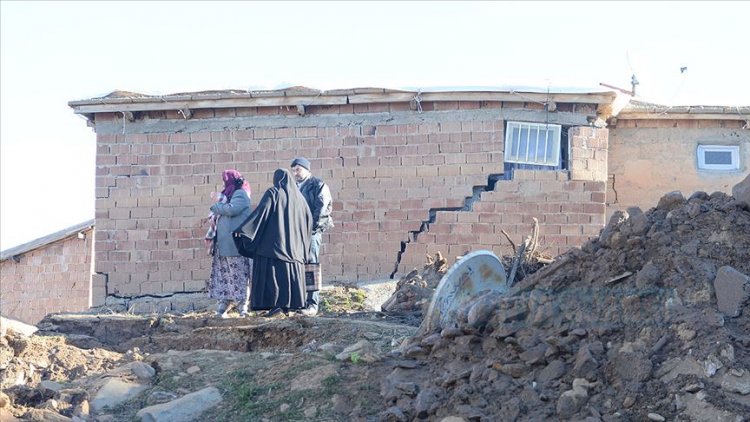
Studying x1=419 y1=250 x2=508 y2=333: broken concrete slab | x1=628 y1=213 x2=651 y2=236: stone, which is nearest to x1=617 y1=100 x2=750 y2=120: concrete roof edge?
x1=419 y1=250 x2=508 y2=333: broken concrete slab

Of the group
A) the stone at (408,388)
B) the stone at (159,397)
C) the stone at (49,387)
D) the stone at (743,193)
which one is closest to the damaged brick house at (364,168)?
the stone at (49,387)

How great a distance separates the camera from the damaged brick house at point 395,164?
12.5 meters

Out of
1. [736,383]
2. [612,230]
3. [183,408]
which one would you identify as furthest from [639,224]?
[183,408]

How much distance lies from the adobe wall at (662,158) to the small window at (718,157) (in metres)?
0.06

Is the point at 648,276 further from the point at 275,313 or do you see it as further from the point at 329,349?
the point at 275,313

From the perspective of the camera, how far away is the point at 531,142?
41.2 ft

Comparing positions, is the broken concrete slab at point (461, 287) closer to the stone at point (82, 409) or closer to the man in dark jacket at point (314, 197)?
the stone at point (82, 409)

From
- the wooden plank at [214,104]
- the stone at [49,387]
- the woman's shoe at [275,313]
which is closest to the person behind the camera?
the stone at [49,387]

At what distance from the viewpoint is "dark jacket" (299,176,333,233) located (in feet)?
34.8

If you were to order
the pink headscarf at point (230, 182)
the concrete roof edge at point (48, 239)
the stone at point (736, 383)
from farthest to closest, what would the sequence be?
1. the concrete roof edge at point (48, 239)
2. the pink headscarf at point (230, 182)
3. the stone at point (736, 383)

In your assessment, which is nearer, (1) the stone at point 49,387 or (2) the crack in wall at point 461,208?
(1) the stone at point 49,387

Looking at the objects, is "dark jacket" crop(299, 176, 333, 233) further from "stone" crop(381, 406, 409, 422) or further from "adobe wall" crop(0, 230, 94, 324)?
"adobe wall" crop(0, 230, 94, 324)

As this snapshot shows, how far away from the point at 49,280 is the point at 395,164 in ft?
25.9

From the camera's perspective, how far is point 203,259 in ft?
42.1
